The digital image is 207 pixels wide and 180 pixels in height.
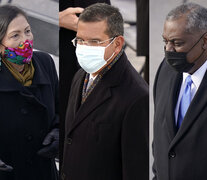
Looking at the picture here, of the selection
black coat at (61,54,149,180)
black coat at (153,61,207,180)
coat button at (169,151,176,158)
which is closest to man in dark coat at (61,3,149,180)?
black coat at (61,54,149,180)

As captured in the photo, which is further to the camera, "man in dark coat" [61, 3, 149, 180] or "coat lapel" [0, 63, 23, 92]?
"coat lapel" [0, 63, 23, 92]

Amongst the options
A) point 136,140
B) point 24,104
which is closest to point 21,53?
point 24,104

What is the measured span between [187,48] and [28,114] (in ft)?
4.48

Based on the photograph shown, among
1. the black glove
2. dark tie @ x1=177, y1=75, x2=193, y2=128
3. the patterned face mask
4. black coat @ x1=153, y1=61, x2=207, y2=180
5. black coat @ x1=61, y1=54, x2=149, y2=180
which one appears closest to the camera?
black coat @ x1=153, y1=61, x2=207, y2=180

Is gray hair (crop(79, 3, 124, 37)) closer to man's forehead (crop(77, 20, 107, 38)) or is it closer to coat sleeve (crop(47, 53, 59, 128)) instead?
man's forehead (crop(77, 20, 107, 38))

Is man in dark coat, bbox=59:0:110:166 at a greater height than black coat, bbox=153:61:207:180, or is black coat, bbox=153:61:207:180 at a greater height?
man in dark coat, bbox=59:0:110:166

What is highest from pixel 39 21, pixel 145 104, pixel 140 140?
pixel 39 21

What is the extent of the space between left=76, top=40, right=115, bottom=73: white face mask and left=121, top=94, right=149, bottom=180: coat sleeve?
15.7 inches

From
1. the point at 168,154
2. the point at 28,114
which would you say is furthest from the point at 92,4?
the point at 168,154

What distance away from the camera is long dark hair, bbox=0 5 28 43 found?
3.34 m

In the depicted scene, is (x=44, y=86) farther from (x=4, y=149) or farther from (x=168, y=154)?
(x=168, y=154)

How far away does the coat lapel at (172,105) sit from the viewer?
10.1ft

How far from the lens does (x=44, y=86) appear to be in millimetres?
3500

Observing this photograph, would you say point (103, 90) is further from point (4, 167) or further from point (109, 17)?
point (4, 167)
